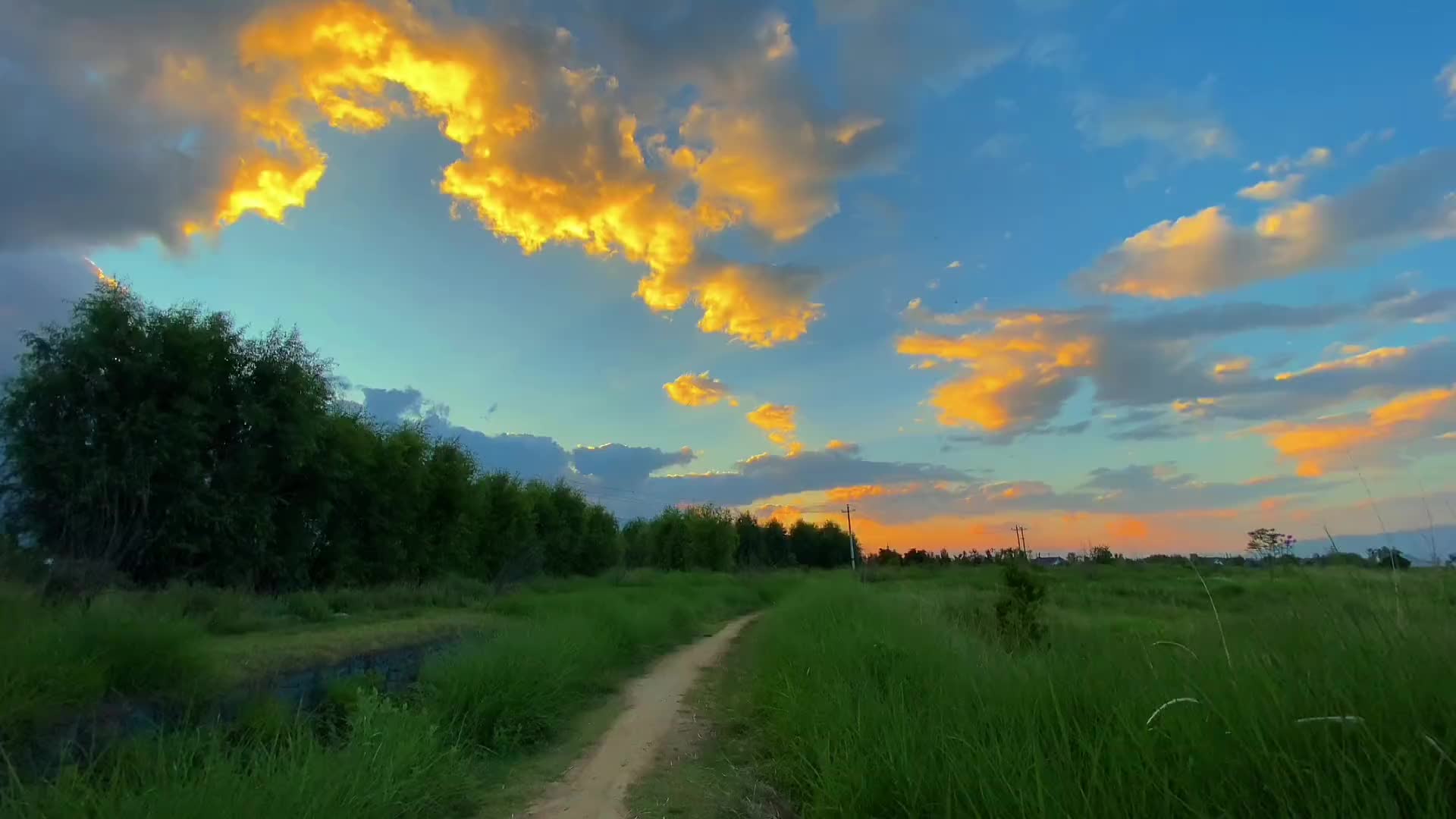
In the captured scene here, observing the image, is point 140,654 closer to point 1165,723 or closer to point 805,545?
point 1165,723

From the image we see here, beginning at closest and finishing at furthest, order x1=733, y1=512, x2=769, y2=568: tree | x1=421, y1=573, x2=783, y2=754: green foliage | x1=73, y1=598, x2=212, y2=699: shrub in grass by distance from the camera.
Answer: x1=73, y1=598, x2=212, y2=699: shrub in grass → x1=421, y1=573, x2=783, y2=754: green foliage → x1=733, y1=512, x2=769, y2=568: tree

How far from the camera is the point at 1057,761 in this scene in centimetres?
Result: 319

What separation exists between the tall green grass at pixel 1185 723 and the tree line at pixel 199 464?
17765mm

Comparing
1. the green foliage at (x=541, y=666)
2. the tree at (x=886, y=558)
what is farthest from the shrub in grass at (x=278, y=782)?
the tree at (x=886, y=558)

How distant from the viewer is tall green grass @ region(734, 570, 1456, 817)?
236 cm

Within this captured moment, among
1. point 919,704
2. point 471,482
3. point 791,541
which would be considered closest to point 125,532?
point 471,482

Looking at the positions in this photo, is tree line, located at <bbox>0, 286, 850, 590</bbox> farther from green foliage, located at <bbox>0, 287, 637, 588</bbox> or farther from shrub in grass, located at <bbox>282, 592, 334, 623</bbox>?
shrub in grass, located at <bbox>282, 592, 334, 623</bbox>

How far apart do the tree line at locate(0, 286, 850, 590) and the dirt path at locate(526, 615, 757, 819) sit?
39.3 ft

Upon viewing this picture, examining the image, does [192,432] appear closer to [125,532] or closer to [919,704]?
[125,532]

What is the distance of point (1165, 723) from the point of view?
300 cm

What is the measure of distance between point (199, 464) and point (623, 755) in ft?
54.8

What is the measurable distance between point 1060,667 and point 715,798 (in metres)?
3.55

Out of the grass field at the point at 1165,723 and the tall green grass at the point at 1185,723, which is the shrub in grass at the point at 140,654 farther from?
the tall green grass at the point at 1185,723

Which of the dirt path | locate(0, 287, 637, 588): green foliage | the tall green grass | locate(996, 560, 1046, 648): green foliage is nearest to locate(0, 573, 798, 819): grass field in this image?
the dirt path
